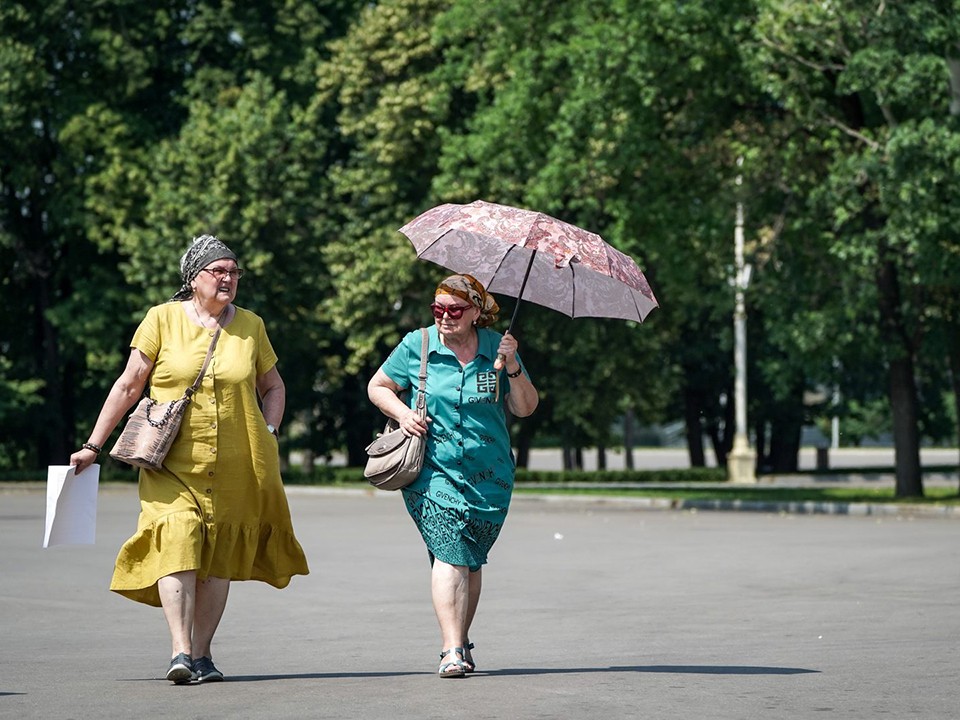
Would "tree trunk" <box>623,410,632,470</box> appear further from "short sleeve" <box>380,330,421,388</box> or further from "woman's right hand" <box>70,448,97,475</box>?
"woman's right hand" <box>70,448,97,475</box>

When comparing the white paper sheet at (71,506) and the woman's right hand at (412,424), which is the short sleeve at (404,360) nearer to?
the woman's right hand at (412,424)

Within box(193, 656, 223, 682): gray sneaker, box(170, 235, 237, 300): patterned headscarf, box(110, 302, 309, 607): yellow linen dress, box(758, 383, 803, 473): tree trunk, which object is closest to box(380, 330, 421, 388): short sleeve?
box(110, 302, 309, 607): yellow linen dress

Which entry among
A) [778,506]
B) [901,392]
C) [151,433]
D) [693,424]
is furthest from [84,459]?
[693,424]

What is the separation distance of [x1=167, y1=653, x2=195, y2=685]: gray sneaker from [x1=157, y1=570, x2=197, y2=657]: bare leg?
3 centimetres

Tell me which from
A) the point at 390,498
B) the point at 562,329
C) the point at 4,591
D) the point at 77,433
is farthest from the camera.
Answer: the point at 77,433

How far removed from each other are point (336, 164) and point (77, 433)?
33.8 ft

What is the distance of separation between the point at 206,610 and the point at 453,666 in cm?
113

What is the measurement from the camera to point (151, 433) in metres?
8.45

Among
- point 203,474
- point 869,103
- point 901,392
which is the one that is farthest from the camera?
point 901,392

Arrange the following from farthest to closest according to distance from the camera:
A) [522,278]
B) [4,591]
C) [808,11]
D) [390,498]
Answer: [390,498] < [808,11] < [4,591] < [522,278]

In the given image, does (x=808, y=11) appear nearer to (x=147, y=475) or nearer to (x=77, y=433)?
(x=147, y=475)

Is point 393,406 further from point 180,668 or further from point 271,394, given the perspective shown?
point 180,668

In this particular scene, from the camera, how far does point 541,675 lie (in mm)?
8883

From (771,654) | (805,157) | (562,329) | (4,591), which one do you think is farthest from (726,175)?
(771,654)
